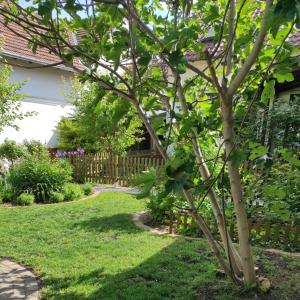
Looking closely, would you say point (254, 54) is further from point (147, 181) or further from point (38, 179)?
point (38, 179)

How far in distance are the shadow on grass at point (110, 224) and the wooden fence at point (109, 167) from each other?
5.64m

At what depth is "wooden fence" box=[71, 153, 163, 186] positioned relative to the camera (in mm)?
13117

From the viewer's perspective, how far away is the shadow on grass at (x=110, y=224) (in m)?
6.31

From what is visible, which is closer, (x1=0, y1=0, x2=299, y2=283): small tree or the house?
(x1=0, y1=0, x2=299, y2=283): small tree

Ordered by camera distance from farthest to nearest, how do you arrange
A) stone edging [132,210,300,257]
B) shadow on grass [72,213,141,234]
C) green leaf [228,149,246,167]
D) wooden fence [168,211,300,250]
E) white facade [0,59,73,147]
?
1. white facade [0,59,73,147]
2. shadow on grass [72,213,141,234]
3. wooden fence [168,211,300,250]
4. stone edging [132,210,300,257]
5. green leaf [228,149,246,167]

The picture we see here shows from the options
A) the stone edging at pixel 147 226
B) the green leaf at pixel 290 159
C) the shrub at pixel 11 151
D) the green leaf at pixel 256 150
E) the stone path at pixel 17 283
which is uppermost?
the shrub at pixel 11 151

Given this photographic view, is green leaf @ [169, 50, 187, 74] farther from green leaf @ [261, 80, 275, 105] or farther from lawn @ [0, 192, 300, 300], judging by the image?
lawn @ [0, 192, 300, 300]

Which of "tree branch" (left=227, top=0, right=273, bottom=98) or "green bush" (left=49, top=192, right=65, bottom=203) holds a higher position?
"tree branch" (left=227, top=0, right=273, bottom=98)

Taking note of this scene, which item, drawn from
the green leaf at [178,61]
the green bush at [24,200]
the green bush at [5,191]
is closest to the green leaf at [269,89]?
the green leaf at [178,61]

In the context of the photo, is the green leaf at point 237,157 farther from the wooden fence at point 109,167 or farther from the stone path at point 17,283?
the wooden fence at point 109,167

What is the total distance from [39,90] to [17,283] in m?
13.2

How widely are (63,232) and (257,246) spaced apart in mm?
3161

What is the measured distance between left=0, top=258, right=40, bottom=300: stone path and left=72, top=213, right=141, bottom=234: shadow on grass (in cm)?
184

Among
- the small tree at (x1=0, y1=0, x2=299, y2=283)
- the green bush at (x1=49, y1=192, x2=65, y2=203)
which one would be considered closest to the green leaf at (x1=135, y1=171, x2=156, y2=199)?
the small tree at (x1=0, y1=0, x2=299, y2=283)
